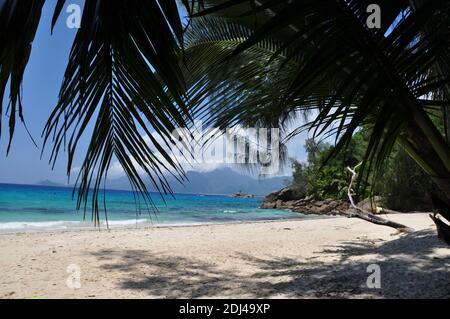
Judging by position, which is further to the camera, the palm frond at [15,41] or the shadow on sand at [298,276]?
the shadow on sand at [298,276]

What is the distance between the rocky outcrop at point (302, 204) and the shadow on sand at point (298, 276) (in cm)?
1739

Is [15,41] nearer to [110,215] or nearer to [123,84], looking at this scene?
[123,84]

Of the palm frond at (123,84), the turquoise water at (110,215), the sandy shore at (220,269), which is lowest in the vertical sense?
the turquoise water at (110,215)

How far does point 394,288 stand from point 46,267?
534 centimetres

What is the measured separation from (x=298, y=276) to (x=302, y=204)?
30505 millimetres

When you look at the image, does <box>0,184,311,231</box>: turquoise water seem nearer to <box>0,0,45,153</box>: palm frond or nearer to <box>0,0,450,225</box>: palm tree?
<box>0,0,450,225</box>: palm tree

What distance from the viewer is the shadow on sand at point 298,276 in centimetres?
362

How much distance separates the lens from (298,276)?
4.74 meters

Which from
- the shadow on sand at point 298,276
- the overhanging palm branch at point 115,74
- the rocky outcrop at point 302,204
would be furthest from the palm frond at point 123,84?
the rocky outcrop at point 302,204

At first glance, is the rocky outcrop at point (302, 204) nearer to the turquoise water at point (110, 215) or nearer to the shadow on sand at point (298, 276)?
the turquoise water at point (110, 215)

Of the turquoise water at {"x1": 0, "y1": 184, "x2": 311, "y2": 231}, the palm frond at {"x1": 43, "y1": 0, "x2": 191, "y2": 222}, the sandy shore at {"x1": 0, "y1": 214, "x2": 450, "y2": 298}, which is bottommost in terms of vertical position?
the turquoise water at {"x1": 0, "y1": 184, "x2": 311, "y2": 231}

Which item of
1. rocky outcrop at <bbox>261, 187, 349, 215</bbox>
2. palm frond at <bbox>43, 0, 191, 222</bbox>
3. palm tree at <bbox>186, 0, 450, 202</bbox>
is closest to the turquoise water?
palm frond at <bbox>43, 0, 191, 222</bbox>

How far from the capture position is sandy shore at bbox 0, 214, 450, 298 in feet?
12.7

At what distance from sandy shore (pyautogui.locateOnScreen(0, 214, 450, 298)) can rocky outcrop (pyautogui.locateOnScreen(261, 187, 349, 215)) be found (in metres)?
16.3
